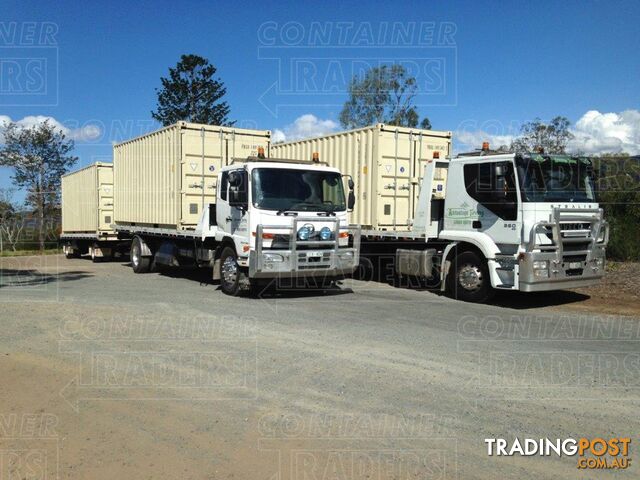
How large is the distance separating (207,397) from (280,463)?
1.57 metres

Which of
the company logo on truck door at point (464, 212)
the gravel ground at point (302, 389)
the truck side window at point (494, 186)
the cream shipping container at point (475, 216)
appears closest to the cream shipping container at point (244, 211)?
the gravel ground at point (302, 389)

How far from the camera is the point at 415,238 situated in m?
12.6

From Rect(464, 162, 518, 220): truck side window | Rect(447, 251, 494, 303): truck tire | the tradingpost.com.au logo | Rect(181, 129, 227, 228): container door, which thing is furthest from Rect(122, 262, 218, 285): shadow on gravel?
the tradingpost.com.au logo

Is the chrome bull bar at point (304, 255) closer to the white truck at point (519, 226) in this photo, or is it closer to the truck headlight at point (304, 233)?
the truck headlight at point (304, 233)

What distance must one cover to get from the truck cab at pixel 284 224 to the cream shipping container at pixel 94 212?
10571 mm

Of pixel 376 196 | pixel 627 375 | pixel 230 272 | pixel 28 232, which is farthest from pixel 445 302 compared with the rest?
pixel 28 232

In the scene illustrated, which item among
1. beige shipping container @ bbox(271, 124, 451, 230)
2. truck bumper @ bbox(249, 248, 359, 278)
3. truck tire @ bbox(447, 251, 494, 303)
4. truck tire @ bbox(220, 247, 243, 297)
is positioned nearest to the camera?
truck bumper @ bbox(249, 248, 359, 278)

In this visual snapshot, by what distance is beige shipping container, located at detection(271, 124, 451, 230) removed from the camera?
13.8m

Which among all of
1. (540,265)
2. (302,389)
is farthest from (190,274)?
(302,389)

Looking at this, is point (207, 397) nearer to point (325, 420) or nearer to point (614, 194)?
point (325, 420)

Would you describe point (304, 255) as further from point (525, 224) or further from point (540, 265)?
point (540, 265)

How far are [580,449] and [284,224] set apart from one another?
7.44 m

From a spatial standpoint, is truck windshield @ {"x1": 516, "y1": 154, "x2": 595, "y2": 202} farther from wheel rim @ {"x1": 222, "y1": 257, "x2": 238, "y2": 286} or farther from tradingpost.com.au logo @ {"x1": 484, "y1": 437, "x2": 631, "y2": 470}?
tradingpost.com.au logo @ {"x1": 484, "y1": 437, "x2": 631, "y2": 470}

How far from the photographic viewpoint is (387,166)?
45.4 feet
